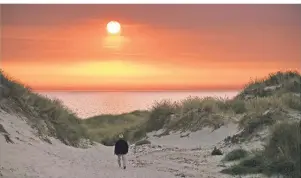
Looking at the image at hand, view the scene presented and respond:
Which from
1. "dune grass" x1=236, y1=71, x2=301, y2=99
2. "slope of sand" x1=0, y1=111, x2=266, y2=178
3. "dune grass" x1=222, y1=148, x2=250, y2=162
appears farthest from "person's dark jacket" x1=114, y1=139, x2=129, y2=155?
"dune grass" x1=236, y1=71, x2=301, y2=99

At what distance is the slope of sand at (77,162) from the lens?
1127 centimetres

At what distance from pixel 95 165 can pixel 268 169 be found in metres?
4.84

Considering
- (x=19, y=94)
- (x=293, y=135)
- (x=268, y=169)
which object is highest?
(x=19, y=94)

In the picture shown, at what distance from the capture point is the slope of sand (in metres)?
11.3

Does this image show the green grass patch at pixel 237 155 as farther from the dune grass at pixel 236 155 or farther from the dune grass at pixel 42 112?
the dune grass at pixel 42 112

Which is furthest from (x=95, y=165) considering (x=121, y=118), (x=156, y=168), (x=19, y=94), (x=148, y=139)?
(x=121, y=118)

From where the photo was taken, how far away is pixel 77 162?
13586 millimetres

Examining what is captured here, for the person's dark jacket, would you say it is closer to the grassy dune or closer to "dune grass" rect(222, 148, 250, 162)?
the grassy dune

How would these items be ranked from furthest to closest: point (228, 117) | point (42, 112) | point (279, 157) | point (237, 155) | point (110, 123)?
point (110, 123), point (228, 117), point (42, 112), point (237, 155), point (279, 157)

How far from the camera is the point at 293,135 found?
42.9 feet

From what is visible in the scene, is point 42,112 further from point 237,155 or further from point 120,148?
point 237,155

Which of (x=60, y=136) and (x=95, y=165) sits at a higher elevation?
(x=60, y=136)

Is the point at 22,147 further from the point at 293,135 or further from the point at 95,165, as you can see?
the point at 293,135

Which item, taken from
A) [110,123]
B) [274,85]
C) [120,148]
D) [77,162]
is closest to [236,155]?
[120,148]
